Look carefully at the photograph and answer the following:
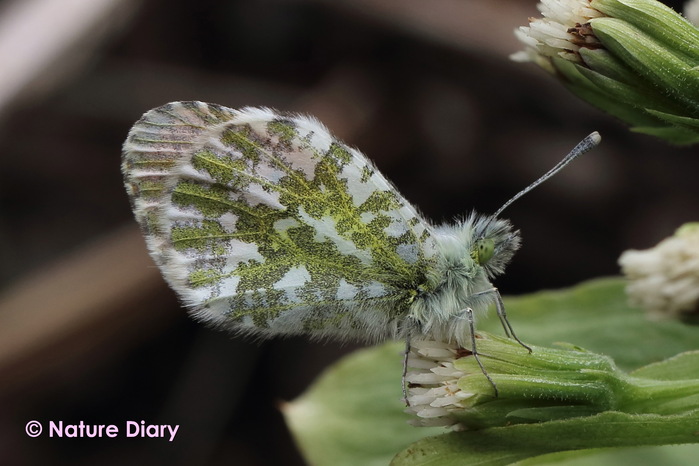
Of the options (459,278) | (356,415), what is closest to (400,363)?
(356,415)

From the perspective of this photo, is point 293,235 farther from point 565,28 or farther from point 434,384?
point 565,28

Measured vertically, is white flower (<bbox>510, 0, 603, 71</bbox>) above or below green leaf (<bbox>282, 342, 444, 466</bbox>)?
above

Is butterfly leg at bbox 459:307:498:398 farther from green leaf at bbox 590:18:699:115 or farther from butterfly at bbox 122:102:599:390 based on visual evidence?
green leaf at bbox 590:18:699:115

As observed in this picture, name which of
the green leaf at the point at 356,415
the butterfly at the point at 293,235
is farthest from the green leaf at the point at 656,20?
the green leaf at the point at 356,415

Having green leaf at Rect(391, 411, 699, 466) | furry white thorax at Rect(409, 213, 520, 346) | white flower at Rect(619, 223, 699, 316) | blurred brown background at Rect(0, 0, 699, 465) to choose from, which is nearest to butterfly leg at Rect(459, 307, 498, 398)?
furry white thorax at Rect(409, 213, 520, 346)

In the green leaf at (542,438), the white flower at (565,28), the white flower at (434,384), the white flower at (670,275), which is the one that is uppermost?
the white flower at (565,28)

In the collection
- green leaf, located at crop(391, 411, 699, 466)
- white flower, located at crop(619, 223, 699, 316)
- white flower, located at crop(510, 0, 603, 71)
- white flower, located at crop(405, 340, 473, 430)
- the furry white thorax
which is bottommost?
green leaf, located at crop(391, 411, 699, 466)

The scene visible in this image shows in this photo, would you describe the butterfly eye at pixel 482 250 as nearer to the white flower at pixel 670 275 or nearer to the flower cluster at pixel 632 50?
the flower cluster at pixel 632 50
